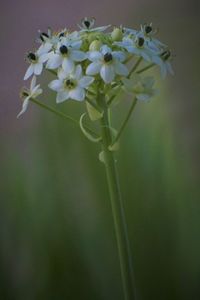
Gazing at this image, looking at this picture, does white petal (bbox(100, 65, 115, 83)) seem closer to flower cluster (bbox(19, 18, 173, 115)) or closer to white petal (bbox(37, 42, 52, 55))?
flower cluster (bbox(19, 18, 173, 115))

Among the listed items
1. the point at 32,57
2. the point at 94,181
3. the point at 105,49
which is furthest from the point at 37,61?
the point at 94,181

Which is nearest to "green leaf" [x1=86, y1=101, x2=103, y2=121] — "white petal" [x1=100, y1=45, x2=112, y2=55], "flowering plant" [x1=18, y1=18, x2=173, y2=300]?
"flowering plant" [x1=18, y1=18, x2=173, y2=300]

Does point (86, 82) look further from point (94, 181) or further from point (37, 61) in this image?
point (94, 181)

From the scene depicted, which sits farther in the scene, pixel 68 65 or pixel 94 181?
pixel 94 181

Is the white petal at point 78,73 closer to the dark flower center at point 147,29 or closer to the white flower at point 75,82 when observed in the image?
the white flower at point 75,82

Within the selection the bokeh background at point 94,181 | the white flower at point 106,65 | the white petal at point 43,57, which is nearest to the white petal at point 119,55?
the white flower at point 106,65

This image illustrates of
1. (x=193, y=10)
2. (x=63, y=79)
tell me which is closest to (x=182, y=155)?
(x=193, y=10)

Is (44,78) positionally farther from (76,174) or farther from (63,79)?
(63,79)
